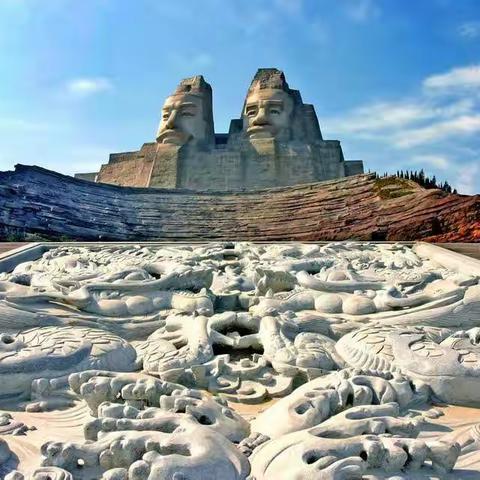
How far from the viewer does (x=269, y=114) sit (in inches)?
1021

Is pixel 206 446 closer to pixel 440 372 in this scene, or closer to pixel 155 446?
pixel 155 446

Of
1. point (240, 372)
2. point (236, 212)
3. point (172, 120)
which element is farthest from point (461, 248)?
point (172, 120)

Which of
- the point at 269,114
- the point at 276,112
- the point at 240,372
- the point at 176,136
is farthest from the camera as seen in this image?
the point at 176,136

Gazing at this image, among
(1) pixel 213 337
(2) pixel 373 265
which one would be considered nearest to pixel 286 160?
(2) pixel 373 265

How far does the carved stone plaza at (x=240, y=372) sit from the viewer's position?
6.49 feet

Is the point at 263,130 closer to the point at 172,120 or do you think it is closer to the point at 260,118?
the point at 260,118

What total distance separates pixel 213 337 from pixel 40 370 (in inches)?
35.3

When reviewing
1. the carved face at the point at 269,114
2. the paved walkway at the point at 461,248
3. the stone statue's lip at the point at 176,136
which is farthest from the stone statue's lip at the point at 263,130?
the paved walkway at the point at 461,248

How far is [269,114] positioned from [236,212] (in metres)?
16.8

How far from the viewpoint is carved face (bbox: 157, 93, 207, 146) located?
26.3m

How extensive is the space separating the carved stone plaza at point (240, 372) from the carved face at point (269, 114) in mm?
21472

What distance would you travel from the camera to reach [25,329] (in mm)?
3393

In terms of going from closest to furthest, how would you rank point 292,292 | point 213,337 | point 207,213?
point 213,337 → point 292,292 → point 207,213

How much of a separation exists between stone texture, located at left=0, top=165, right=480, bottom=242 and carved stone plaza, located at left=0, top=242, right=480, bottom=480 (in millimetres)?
3589
